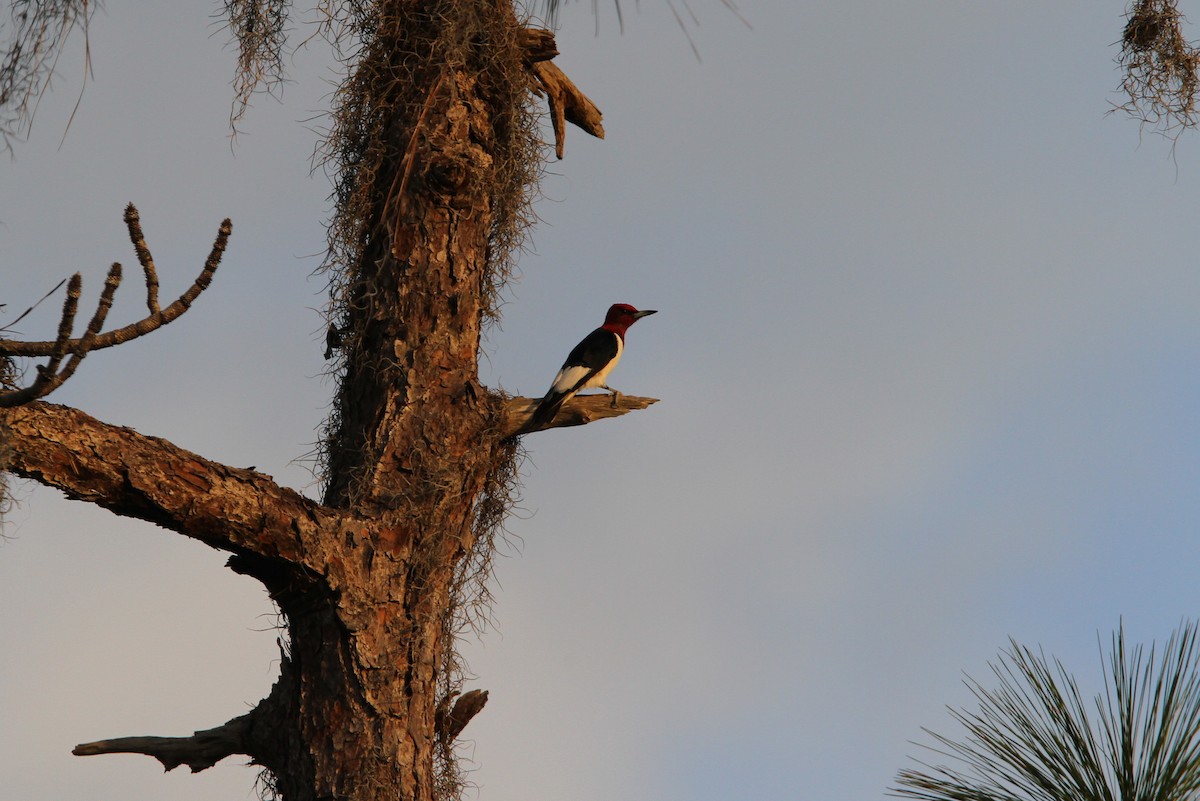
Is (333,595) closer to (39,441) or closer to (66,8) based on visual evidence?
(39,441)

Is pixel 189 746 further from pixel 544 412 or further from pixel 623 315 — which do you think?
pixel 623 315

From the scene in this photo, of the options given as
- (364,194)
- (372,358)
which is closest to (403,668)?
(372,358)

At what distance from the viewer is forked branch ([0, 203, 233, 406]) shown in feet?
7.29

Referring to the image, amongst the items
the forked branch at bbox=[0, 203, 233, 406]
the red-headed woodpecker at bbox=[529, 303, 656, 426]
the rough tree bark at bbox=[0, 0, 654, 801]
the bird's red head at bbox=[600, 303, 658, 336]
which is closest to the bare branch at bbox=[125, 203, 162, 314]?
the forked branch at bbox=[0, 203, 233, 406]

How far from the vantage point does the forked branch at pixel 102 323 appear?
2223 mm

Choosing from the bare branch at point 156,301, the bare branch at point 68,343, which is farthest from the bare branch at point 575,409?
the bare branch at point 68,343

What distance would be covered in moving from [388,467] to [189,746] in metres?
0.95

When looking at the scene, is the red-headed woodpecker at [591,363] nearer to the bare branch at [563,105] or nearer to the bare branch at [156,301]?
the bare branch at [563,105]

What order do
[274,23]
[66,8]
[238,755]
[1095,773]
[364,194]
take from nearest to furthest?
[66,8] → [1095,773] → [238,755] → [364,194] → [274,23]

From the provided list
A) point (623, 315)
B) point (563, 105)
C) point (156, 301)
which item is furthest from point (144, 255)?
point (623, 315)

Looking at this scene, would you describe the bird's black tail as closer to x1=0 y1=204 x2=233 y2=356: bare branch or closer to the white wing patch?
the white wing patch

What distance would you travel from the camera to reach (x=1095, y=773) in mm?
2920

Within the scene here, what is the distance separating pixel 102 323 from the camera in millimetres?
2240

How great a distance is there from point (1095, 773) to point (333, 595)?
1.96m
